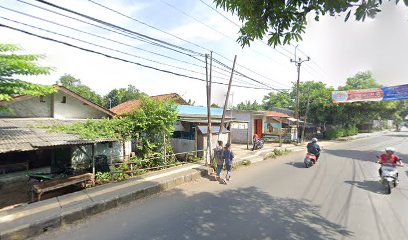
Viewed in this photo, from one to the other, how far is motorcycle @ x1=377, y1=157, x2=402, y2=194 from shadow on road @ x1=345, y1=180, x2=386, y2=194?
0.98 feet

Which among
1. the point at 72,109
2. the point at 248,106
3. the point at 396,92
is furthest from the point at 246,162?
the point at 248,106

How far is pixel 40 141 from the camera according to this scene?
24.8 feet

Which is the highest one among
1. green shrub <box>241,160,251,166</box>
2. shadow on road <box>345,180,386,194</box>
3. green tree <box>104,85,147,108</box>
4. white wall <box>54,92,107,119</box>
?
green tree <box>104,85,147,108</box>

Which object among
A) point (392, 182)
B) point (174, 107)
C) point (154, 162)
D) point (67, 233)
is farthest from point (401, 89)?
point (67, 233)

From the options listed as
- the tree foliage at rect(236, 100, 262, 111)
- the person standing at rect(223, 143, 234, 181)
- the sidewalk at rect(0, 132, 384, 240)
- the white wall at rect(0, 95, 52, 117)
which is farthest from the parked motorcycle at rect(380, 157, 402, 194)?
the tree foliage at rect(236, 100, 262, 111)

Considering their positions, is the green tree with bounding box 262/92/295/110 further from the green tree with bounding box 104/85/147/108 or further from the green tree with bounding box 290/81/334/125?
the green tree with bounding box 104/85/147/108

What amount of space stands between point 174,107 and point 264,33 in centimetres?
876

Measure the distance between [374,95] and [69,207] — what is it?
27.6 meters

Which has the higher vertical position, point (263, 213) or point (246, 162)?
point (246, 162)

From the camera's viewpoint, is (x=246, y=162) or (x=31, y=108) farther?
(x=246, y=162)

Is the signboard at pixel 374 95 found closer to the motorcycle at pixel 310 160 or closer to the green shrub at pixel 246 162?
the motorcycle at pixel 310 160

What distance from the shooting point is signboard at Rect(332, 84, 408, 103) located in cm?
2079

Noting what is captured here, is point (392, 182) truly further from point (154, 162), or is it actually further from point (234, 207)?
point (154, 162)

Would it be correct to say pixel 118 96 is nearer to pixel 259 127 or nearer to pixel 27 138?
pixel 259 127
